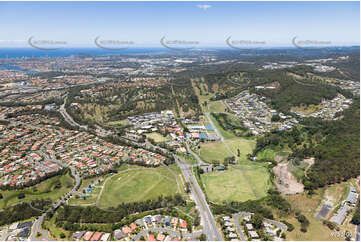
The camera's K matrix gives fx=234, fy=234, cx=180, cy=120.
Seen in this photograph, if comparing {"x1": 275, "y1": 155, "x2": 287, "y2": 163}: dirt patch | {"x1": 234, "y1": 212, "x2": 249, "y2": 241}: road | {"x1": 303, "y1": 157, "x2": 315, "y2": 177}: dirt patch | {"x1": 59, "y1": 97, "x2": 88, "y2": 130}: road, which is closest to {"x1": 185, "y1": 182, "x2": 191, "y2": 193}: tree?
{"x1": 234, "y1": 212, "x2": 249, "y2": 241}: road

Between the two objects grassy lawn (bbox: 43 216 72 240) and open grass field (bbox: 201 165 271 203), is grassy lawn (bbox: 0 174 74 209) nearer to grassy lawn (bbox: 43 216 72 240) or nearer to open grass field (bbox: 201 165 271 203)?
grassy lawn (bbox: 43 216 72 240)

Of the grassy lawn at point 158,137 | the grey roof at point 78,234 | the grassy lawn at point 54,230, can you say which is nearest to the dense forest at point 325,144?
the grassy lawn at point 158,137

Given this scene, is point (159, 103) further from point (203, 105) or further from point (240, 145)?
point (240, 145)

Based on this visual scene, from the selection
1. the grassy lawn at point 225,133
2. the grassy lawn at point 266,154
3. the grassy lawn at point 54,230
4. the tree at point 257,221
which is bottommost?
the grassy lawn at point 54,230

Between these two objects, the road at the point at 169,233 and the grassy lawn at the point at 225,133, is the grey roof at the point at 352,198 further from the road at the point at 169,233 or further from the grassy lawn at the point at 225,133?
the grassy lawn at the point at 225,133

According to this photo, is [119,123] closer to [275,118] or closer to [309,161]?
[275,118]
